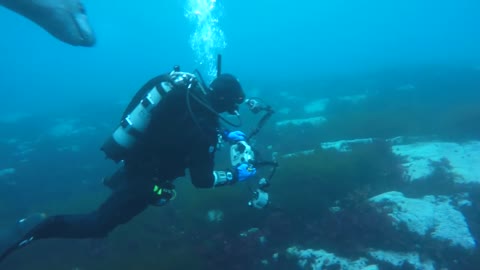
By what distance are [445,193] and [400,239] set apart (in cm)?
279

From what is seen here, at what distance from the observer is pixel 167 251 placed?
307 inches

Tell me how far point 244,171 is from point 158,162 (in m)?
1.39

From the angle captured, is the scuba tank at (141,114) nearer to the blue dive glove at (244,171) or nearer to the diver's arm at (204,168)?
the diver's arm at (204,168)

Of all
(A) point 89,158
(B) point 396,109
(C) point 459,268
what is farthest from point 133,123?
(B) point 396,109

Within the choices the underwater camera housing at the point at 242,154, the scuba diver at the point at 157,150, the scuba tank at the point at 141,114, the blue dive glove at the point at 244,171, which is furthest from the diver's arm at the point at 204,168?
the scuba tank at the point at 141,114

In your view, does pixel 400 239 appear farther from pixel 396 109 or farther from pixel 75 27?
pixel 396 109

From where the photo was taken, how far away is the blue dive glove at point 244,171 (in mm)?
5633

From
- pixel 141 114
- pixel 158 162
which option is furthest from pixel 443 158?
pixel 141 114

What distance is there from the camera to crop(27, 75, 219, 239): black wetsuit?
4.95m

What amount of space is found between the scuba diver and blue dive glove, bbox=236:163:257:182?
0.05ft

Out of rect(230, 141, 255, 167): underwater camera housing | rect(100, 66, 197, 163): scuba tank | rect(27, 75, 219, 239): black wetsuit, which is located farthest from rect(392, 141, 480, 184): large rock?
rect(100, 66, 197, 163): scuba tank

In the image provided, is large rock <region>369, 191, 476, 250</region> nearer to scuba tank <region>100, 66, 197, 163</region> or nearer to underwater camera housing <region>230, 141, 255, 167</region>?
underwater camera housing <region>230, 141, 255, 167</region>

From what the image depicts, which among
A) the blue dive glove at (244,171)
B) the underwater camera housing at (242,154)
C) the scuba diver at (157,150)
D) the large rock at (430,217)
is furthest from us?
the large rock at (430,217)

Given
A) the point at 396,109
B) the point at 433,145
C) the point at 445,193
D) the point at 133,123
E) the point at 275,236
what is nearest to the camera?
the point at 133,123
